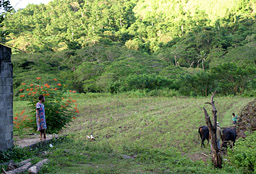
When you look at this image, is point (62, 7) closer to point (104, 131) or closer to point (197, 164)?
point (104, 131)

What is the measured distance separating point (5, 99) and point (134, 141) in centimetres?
579

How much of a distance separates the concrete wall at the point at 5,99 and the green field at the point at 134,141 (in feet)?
3.41

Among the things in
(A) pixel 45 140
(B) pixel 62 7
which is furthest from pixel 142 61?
(B) pixel 62 7

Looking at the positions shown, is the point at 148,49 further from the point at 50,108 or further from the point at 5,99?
the point at 5,99

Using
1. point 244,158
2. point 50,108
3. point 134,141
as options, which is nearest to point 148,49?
point 134,141

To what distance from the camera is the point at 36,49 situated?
43.9 metres

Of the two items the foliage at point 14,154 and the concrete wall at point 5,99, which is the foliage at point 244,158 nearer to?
the foliage at point 14,154

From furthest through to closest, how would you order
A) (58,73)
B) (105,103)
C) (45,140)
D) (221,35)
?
(221,35), (58,73), (105,103), (45,140)

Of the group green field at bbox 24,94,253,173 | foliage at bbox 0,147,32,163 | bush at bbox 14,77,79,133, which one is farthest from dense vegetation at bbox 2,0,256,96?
green field at bbox 24,94,253,173

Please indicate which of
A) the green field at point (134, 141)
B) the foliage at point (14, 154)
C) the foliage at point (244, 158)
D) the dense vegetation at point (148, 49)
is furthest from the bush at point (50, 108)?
the foliage at point (244, 158)

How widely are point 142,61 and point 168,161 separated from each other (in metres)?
30.5

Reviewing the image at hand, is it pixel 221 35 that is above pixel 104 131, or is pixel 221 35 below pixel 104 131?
above

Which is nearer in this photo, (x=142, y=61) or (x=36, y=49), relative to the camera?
(x=142, y=61)

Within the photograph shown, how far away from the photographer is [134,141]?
10.6m
